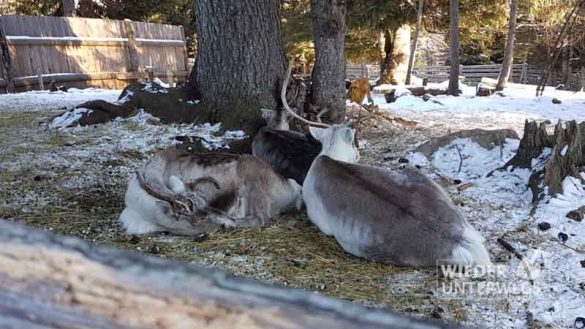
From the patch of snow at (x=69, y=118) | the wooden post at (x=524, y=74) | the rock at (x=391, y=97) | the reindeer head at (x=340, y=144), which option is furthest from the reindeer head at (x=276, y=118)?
the wooden post at (x=524, y=74)

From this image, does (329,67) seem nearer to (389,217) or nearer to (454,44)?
(389,217)

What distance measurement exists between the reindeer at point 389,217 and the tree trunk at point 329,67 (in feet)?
9.76

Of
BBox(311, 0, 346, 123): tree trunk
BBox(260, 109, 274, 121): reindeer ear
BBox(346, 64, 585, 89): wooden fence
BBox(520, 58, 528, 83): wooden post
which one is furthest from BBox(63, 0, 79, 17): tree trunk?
BBox(520, 58, 528, 83): wooden post

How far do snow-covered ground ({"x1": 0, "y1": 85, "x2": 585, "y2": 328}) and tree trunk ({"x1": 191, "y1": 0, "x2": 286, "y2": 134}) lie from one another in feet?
1.30

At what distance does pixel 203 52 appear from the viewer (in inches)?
250

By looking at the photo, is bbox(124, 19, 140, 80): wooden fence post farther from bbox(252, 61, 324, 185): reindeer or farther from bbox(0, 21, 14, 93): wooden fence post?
bbox(252, 61, 324, 185): reindeer

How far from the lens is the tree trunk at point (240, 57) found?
611cm

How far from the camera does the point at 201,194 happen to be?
3.89 m

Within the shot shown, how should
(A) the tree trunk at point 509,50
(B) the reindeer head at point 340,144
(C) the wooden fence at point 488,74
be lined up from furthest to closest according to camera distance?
(C) the wooden fence at point 488,74, (A) the tree trunk at point 509,50, (B) the reindeer head at point 340,144

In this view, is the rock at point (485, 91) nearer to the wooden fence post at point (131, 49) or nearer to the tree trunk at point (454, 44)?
the tree trunk at point (454, 44)

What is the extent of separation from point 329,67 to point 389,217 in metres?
3.98

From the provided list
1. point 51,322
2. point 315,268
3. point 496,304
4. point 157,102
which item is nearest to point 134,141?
point 157,102

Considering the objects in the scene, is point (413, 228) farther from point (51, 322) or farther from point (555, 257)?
point (51, 322)

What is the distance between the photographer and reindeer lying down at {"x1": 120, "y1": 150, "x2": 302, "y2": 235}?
3.71m
